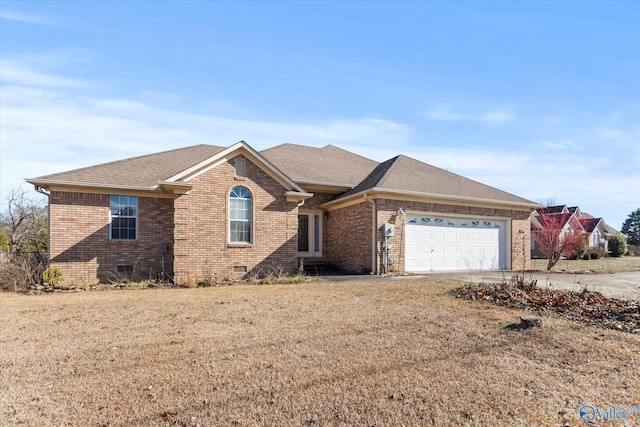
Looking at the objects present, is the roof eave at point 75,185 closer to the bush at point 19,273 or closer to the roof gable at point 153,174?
the roof gable at point 153,174

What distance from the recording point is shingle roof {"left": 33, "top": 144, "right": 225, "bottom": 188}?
13.3 metres

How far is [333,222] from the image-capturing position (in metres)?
17.3

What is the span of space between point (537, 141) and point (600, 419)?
20.0 m

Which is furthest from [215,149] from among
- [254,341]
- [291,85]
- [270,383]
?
[270,383]

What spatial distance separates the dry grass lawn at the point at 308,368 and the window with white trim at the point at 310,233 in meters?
9.54

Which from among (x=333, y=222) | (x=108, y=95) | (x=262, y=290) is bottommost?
(x=262, y=290)

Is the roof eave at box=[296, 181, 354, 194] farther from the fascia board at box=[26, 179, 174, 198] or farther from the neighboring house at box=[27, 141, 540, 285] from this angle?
the fascia board at box=[26, 179, 174, 198]

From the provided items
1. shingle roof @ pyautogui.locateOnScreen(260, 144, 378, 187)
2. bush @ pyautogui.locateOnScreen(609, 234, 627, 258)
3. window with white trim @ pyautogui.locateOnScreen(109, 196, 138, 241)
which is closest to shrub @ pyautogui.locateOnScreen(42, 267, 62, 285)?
window with white trim @ pyautogui.locateOnScreen(109, 196, 138, 241)

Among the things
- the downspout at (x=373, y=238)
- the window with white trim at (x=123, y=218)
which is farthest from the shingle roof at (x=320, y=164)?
the window with white trim at (x=123, y=218)

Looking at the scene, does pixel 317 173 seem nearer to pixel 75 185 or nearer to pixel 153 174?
pixel 153 174

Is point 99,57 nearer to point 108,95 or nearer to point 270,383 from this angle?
point 108,95

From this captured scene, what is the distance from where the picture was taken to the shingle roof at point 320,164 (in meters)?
17.1

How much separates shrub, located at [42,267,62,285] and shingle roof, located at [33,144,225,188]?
3.08 meters

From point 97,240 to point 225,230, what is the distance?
182 inches
